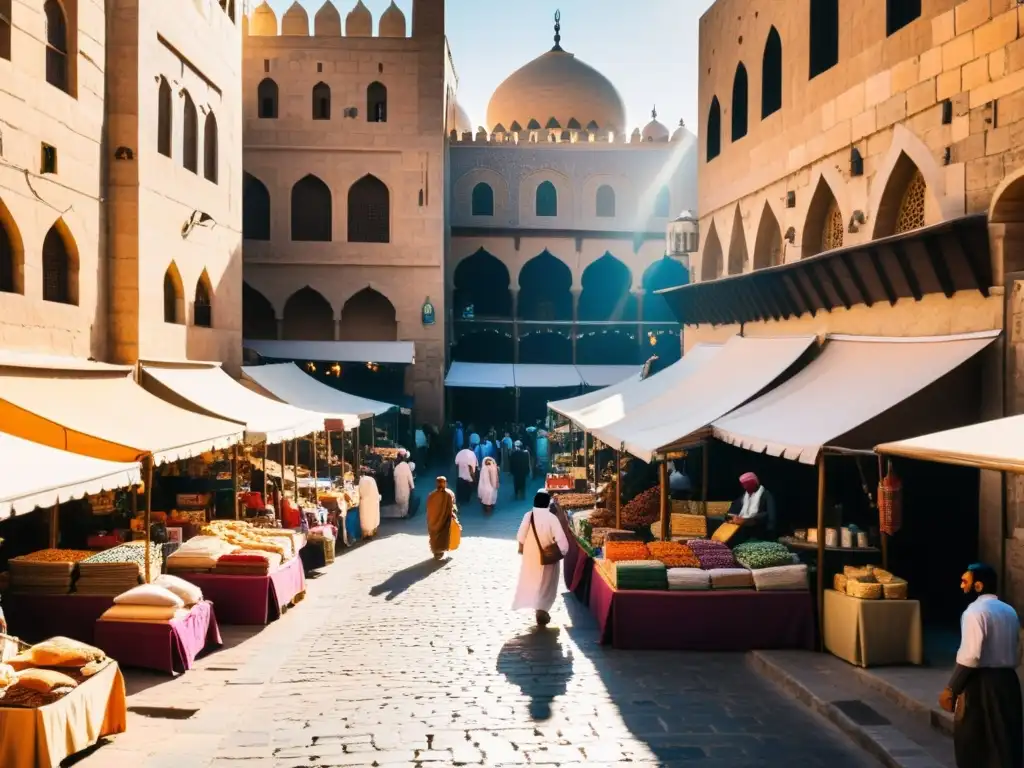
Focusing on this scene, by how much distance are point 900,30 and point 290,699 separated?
8.12 metres

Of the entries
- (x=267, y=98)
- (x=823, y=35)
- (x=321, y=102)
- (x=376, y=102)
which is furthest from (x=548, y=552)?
(x=267, y=98)

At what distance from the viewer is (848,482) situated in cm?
1073

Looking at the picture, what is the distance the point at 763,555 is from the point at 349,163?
64.9 feet

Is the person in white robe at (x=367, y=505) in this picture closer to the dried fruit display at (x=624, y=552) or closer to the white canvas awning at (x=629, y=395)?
the white canvas awning at (x=629, y=395)

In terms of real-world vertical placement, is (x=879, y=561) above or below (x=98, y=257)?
below

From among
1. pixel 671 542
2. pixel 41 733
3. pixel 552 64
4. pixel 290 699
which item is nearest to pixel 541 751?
pixel 290 699

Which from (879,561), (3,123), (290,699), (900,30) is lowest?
(290,699)

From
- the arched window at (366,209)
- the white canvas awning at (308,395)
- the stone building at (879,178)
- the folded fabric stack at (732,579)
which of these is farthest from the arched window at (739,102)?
the arched window at (366,209)

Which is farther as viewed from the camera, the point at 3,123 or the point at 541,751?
the point at 3,123

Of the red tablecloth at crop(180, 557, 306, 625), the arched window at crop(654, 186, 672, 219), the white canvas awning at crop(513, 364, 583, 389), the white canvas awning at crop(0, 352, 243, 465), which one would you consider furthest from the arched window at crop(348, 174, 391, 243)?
the red tablecloth at crop(180, 557, 306, 625)

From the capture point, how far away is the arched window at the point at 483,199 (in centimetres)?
3056

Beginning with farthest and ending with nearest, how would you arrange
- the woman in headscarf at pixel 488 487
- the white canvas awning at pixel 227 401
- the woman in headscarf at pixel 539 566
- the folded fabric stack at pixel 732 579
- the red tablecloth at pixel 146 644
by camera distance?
the woman in headscarf at pixel 488 487, the white canvas awning at pixel 227 401, the woman in headscarf at pixel 539 566, the folded fabric stack at pixel 732 579, the red tablecloth at pixel 146 644

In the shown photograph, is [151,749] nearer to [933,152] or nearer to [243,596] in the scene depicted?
[243,596]

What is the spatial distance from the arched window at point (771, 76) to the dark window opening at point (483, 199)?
1670 centimetres
